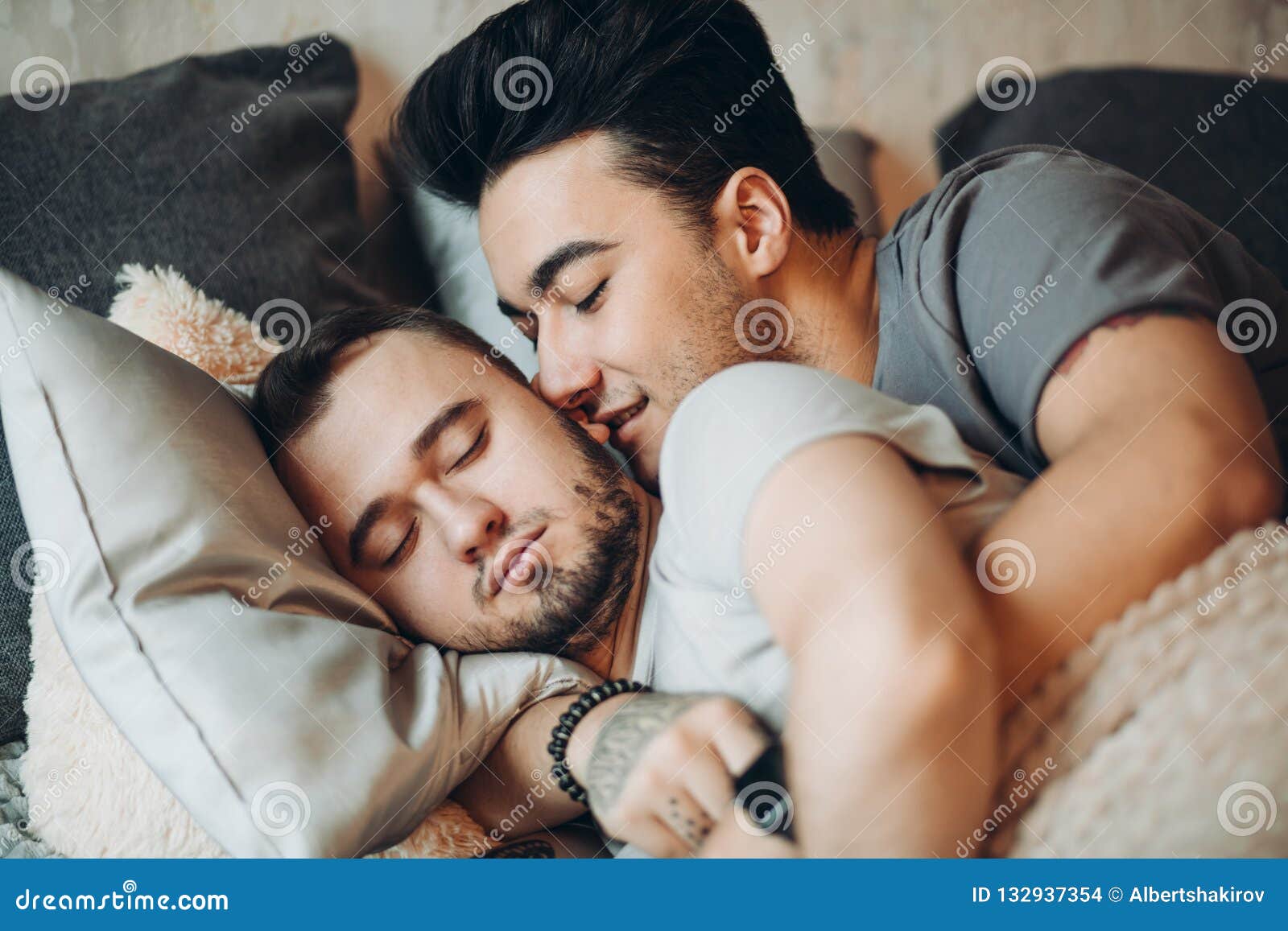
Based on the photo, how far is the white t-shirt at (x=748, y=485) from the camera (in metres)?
0.57

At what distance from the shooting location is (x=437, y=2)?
877 mm

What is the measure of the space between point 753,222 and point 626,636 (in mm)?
385

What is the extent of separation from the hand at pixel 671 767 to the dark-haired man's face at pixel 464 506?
11 cm

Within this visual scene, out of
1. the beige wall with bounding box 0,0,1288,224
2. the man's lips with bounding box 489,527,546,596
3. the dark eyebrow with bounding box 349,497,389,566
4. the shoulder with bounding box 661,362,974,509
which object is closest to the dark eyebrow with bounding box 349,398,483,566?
the dark eyebrow with bounding box 349,497,389,566

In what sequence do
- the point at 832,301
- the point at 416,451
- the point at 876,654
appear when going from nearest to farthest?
the point at 876,654 → the point at 416,451 → the point at 832,301

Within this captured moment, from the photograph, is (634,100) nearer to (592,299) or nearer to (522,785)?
(592,299)

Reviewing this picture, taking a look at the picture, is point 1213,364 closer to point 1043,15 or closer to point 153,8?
point 1043,15

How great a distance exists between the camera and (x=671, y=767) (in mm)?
621

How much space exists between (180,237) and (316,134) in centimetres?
17

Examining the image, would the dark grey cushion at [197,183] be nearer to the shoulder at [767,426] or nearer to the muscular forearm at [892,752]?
the shoulder at [767,426]

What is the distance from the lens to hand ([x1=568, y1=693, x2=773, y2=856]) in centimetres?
62

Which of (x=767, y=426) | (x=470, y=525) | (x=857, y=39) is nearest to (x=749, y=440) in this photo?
(x=767, y=426)

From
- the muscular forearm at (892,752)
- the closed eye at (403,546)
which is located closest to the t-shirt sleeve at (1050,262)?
the muscular forearm at (892,752)
